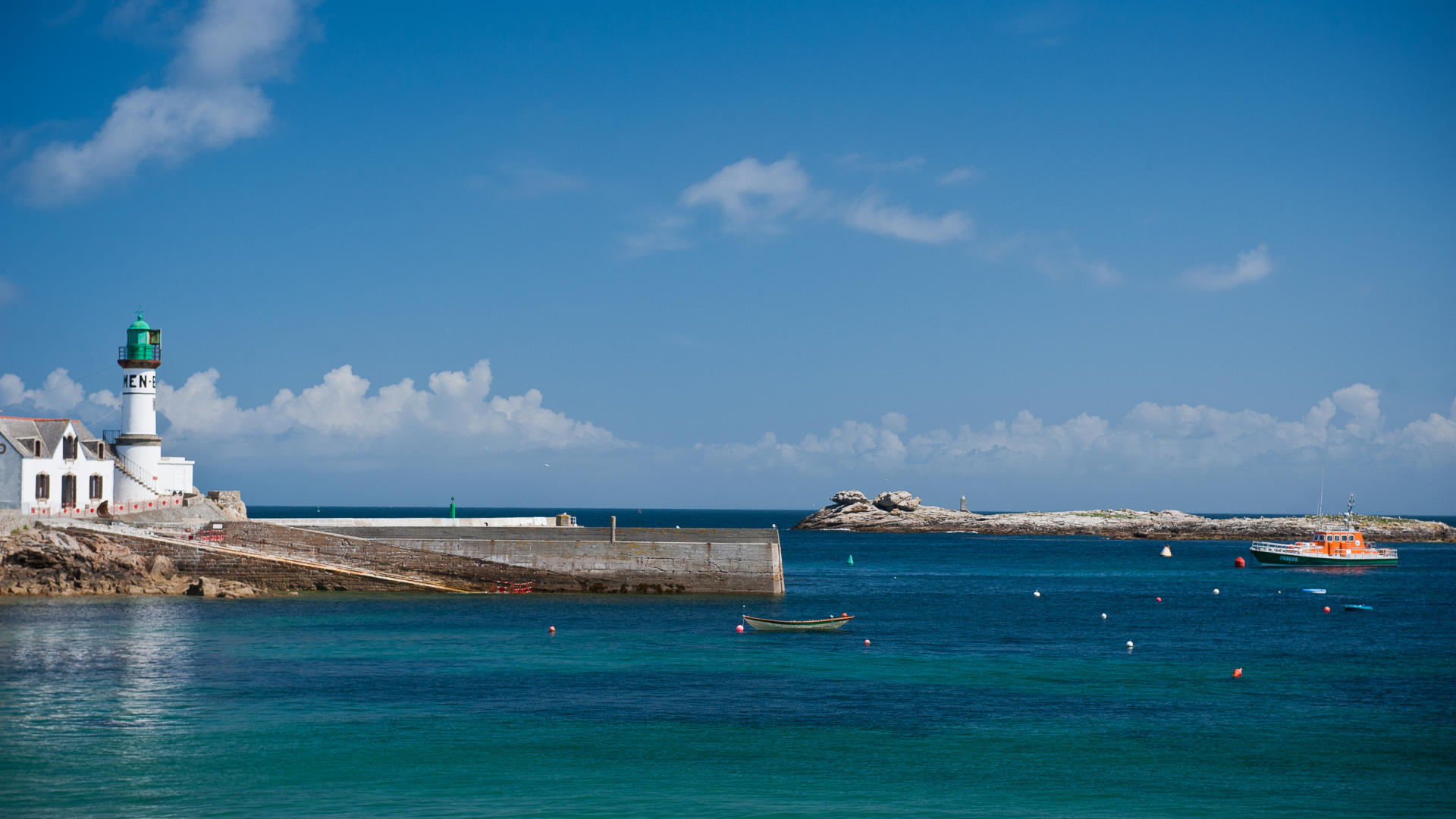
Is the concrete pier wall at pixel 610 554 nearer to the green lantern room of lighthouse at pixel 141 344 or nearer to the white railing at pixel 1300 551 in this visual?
the green lantern room of lighthouse at pixel 141 344

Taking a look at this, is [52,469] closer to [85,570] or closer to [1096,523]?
[85,570]

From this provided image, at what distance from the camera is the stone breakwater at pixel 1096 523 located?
442 feet

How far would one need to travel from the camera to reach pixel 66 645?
106 feet

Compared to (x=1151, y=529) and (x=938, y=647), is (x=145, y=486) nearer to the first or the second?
(x=938, y=647)

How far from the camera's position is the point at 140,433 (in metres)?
57.1

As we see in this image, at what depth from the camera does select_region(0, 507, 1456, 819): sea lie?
19.0 meters

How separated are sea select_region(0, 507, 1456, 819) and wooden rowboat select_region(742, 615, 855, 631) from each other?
565 mm

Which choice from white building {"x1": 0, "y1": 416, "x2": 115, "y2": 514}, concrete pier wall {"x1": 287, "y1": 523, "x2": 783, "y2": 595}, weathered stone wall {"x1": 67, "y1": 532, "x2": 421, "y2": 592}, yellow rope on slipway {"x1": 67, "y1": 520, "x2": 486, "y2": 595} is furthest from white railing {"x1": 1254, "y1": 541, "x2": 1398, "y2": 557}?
white building {"x1": 0, "y1": 416, "x2": 115, "y2": 514}

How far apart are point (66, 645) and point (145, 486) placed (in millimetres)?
26172

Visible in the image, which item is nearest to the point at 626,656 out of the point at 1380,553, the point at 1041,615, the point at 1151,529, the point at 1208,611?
the point at 1041,615

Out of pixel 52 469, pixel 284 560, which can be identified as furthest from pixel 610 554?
pixel 52 469

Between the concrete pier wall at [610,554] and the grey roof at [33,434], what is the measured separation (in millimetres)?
13932

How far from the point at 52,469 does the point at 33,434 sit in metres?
2.13

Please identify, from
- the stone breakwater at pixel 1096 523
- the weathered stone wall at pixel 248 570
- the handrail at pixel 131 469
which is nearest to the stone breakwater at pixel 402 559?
the weathered stone wall at pixel 248 570
